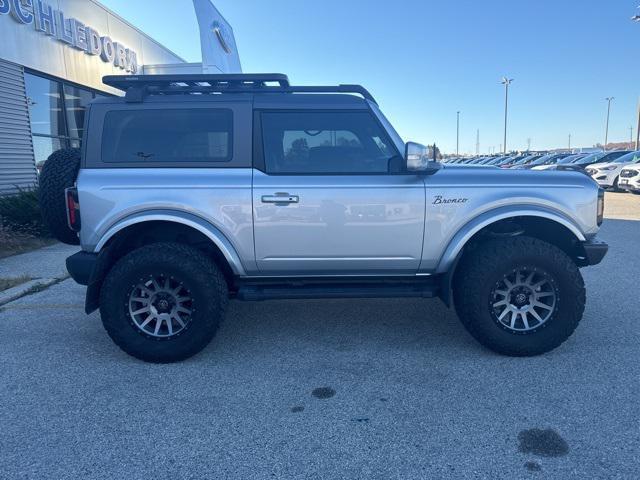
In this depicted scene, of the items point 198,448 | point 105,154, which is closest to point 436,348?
point 198,448

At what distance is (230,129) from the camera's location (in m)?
3.32

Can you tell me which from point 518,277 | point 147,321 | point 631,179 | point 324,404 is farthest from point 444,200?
point 631,179

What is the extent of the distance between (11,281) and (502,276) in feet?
18.9

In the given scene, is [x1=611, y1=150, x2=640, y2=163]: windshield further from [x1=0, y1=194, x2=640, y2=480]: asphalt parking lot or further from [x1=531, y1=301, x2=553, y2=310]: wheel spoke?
[x1=531, y1=301, x2=553, y2=310]: wheel spoke

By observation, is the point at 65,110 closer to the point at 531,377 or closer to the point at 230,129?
the point at 230,129

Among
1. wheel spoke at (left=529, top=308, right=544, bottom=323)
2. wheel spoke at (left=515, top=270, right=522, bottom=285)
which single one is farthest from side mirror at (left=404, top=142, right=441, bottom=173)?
wheel spoke at (left=529, top=308, right=544, bottom=323)

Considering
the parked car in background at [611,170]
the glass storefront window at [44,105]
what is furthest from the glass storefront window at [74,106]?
the parked car in background at [611,170]

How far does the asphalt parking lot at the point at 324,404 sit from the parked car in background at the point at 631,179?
13.0 meters

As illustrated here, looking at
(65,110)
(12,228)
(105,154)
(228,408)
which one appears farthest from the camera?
(65,110)

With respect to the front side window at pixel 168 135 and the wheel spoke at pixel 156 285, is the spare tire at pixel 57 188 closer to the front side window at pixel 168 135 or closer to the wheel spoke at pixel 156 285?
the front side window at pixel 168 135

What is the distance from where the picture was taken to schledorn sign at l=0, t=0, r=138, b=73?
8477 mm

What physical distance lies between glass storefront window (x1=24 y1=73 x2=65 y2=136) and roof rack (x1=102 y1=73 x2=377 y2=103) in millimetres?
7742

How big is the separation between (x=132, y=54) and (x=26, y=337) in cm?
1153

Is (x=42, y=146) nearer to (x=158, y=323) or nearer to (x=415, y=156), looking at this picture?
(x=158, y=323)
